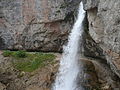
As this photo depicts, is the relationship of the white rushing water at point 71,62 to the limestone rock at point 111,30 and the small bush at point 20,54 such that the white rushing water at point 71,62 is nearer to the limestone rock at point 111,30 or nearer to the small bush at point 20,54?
the small bush at point 20,54

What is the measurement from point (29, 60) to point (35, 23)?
147 inches

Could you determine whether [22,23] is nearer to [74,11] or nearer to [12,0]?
[12,0]

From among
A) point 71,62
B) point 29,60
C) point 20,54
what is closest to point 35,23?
point 20,54

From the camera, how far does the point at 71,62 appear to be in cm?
1755

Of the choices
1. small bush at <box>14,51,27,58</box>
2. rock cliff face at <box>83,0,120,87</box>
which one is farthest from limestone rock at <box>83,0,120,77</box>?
small bush at <box>14,51,27,58</box>

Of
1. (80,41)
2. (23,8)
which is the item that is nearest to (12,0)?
(23,8)

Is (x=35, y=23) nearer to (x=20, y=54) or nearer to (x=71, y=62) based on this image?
(x=20, y=54)

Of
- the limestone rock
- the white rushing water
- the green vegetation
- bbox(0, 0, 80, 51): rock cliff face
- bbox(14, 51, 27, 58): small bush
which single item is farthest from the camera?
bbox(0, 0, 80, 51): rock cliff face

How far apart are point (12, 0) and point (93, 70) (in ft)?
31.5

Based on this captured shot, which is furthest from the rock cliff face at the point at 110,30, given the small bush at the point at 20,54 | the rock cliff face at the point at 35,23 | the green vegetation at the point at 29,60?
the small bush at the point at 20,54

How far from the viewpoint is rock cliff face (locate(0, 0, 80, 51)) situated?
2048cm

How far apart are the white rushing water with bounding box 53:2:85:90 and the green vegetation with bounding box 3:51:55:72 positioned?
111 centimetres

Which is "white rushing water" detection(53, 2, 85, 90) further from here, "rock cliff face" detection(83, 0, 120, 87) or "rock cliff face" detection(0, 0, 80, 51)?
"rock cliff face" detection(83, 0, 120, 87)

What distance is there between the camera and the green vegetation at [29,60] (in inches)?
697
